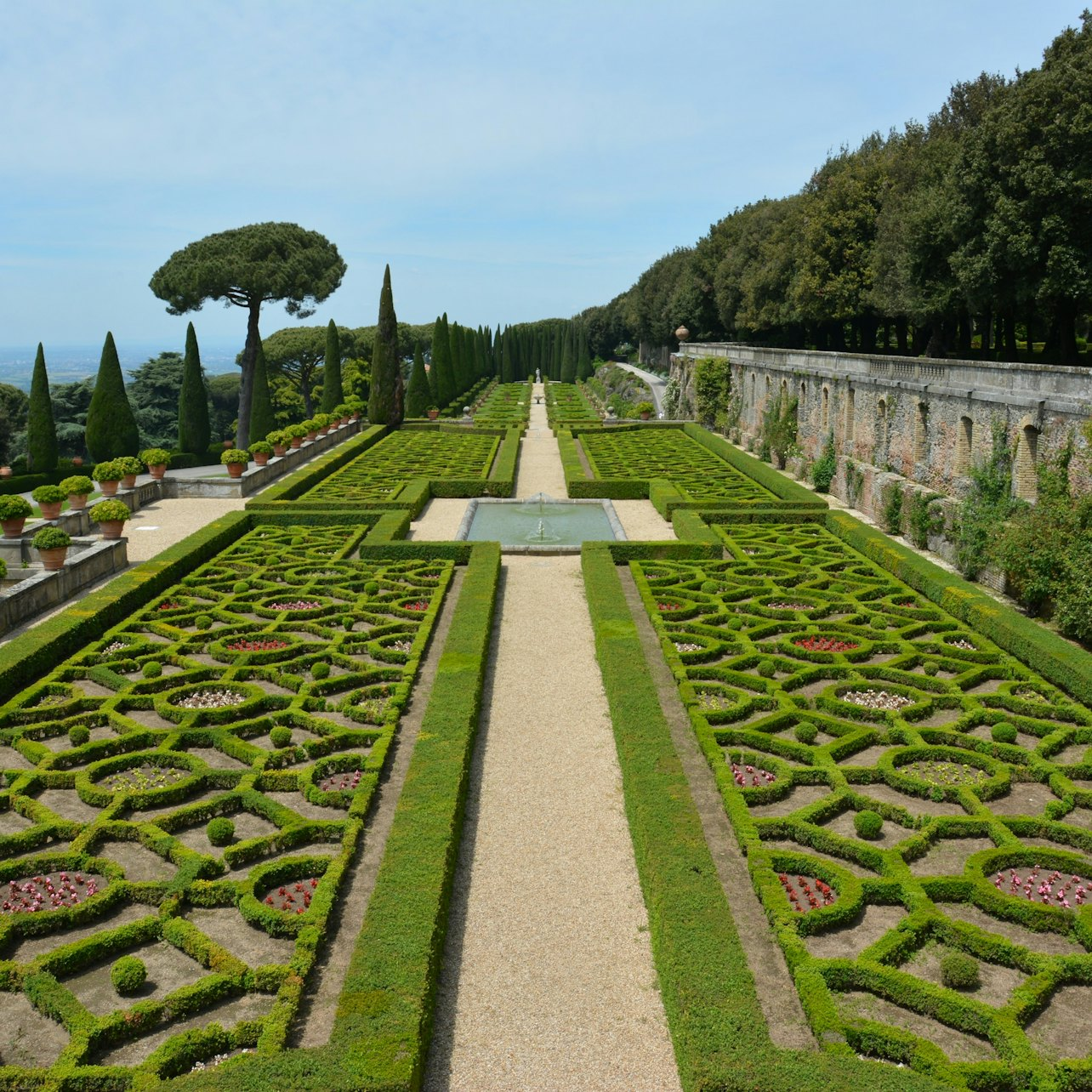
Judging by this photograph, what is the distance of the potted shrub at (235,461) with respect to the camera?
28.7 m

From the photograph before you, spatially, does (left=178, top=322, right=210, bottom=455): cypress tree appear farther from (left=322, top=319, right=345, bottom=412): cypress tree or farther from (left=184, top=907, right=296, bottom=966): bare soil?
(left=184, top=907, right=296, bottom=966): bare soil

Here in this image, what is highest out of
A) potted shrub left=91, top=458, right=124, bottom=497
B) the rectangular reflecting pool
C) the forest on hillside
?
the forest on hillside

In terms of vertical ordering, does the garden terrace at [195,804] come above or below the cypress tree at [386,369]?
below

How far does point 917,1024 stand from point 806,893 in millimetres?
1521

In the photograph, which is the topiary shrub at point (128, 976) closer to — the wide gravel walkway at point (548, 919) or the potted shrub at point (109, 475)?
the wide gravel walkway at point (548, 919)

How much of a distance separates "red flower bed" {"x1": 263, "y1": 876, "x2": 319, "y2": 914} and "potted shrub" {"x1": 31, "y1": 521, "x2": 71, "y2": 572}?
10998mm

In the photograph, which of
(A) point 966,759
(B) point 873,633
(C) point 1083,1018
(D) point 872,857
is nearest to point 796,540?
(B) point 873,633

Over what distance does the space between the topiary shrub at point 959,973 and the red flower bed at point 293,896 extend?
16.0 ft

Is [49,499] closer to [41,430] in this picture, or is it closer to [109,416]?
[109,416]

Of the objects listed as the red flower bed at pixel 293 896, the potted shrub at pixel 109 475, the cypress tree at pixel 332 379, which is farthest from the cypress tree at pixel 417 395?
the red flower bed at pixel 293 896

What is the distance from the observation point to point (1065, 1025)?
7.00m

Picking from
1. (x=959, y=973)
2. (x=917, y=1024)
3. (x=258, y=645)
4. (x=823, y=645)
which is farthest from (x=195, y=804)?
(x=823, y=645)

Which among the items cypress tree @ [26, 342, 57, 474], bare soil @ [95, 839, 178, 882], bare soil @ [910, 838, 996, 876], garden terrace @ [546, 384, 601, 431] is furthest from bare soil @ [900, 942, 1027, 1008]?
cypress tree @ [26, 342, 57, 474]

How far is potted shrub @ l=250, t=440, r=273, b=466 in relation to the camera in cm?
3072
